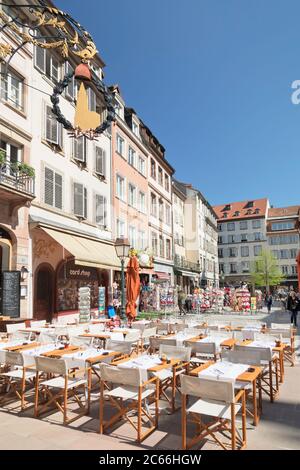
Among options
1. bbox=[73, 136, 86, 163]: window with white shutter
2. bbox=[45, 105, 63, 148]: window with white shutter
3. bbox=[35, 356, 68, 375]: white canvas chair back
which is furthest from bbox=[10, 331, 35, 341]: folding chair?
bbox=[73, 136, 86, 163]: window with white shutter

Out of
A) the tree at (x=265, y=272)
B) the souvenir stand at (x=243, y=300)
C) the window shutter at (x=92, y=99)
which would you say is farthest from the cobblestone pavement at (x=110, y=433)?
the tree at (x=265, y=272)

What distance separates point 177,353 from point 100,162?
16.7m

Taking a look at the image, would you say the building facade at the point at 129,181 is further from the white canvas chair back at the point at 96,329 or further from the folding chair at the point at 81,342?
the folding chair at the point at 81,342

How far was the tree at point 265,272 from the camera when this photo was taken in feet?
210

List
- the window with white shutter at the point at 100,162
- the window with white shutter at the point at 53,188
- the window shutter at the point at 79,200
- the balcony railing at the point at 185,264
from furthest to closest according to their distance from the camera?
the balcony railing at the point at 185,264, the window with white shutter at the point at 100,162, the window shutter at the point at 79,200, the window with white shutter at the point at 53,188

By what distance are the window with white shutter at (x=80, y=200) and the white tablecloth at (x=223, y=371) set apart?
1406 cm

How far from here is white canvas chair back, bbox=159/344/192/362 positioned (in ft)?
21.2

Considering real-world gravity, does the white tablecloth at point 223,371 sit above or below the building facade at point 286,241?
below

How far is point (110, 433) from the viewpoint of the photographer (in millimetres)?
5070

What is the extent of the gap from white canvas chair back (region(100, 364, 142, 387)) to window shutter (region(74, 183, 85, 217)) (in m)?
13.8

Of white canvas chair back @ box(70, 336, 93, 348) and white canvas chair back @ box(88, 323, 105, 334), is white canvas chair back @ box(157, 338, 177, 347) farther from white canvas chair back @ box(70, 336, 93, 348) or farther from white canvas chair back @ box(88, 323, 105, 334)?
white canvas chair back @ box(88, 323, 105, 334)

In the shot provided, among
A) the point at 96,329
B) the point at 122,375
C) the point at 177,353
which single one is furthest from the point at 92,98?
the point at 122,375

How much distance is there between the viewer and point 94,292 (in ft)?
66.4

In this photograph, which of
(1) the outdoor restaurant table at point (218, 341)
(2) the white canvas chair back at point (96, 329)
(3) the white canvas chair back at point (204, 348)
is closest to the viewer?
(3) the white canvas chair back at point (204, 348)
